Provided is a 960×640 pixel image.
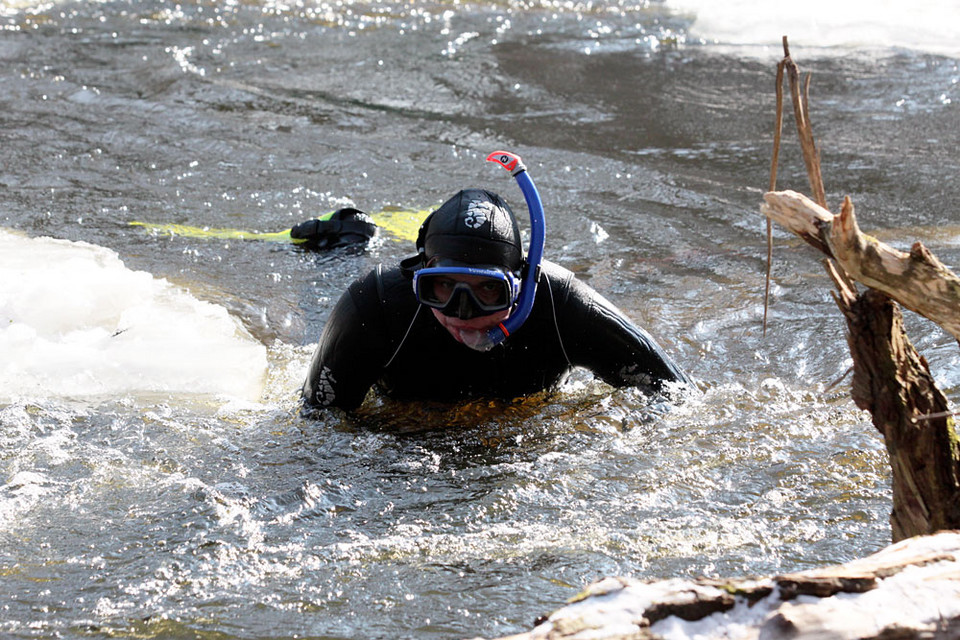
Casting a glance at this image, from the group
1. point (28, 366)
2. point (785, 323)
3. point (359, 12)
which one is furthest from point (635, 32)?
point (28, 366)

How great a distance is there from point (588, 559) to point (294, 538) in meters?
0.86

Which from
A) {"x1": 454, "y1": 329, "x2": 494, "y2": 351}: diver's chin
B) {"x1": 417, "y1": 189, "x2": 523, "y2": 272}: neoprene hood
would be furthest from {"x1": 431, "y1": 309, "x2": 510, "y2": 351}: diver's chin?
{"x1": 417, "y1": 189, "x2": 523, "y2": 272}: neoprene hood

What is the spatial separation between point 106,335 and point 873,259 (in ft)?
12.1

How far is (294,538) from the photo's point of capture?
9.50ft

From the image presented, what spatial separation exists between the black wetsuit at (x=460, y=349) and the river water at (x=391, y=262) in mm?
138

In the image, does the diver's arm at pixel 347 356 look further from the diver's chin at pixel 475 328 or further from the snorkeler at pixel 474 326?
the diver's chin at pixel 475 328

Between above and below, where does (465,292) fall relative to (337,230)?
above

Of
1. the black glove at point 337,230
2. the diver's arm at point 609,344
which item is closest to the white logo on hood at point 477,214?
the diver's arm at point 609,344

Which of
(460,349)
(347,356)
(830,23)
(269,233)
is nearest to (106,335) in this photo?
(269,233)

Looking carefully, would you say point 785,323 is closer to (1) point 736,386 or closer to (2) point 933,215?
(1) point 736,386

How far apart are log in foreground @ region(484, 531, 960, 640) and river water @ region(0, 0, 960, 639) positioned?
0.86 m

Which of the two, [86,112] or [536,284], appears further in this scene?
[86,112]

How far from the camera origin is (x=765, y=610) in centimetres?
163

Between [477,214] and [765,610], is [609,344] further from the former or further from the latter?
[765,610]
